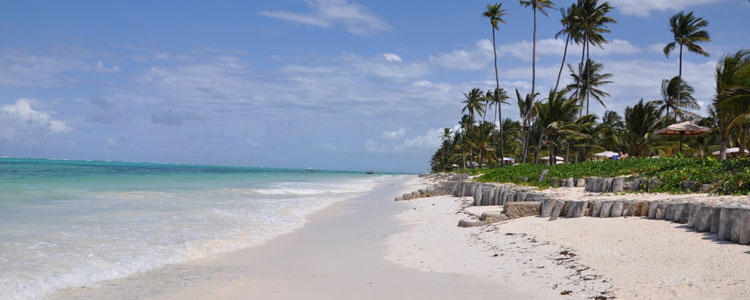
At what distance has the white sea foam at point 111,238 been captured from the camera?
7.14 metres

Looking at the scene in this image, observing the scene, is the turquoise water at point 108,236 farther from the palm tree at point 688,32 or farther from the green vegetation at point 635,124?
the palm tree at point 688,32

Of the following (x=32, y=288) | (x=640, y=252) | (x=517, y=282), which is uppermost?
(x=640, y=252)

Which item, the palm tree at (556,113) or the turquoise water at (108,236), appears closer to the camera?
the turquoise water at (108,236)

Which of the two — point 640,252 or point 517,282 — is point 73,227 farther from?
point 640,252

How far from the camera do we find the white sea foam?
714 centimetres

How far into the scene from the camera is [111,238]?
1014cm

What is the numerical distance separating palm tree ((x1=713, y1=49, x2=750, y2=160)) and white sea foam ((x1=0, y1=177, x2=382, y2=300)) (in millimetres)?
14006

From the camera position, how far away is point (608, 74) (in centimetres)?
4819

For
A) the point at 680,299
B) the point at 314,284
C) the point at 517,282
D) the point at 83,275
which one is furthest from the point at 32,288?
the point at 680,299

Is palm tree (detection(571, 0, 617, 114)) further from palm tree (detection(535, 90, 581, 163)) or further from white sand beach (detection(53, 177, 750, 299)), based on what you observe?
white sand beach (detection(53, 177, 750, 299))

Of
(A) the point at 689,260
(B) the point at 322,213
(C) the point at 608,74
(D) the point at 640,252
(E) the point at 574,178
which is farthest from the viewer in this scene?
(C) the point at 608,74

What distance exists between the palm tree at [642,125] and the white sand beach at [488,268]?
1266 inches

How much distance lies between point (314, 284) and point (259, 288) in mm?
723

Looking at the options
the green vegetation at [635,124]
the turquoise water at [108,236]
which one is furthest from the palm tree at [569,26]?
the turquoise water at [108,236]
